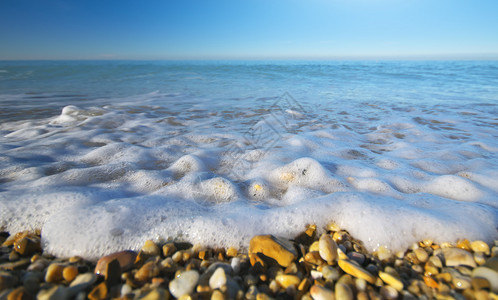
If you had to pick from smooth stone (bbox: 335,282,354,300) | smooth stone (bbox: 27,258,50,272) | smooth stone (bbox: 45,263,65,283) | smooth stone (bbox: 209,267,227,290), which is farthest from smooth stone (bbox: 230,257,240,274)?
smooth stone (bbox: 27,258,50,272)

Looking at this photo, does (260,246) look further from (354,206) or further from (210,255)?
(354,206)

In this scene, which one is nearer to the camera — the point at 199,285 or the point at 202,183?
the point at 199,285

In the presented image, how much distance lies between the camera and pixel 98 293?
1.03m

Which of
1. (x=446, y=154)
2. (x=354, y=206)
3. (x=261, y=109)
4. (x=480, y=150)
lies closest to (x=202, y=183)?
(x=354, y=206)

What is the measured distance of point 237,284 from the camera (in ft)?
3.58

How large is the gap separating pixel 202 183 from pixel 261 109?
3.96m

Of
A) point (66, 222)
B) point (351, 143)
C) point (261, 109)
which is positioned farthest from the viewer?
point (261, 109)

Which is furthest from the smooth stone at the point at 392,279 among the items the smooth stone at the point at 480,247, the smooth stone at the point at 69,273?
the smooth stone at the point at 69,273

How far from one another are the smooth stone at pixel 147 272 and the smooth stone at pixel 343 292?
0.82m

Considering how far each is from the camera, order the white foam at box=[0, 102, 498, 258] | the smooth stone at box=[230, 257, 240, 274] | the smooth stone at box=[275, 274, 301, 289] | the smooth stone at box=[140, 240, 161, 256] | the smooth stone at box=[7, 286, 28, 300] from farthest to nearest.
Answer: the white foam at box=[0, 102, 498, 258]
the smooth stone at box=[140, 240, 161, 256]
the smooth stone at box=[230, 257, 240, 274]
the smooth stone at box=[275, 274, 301, 289]
the smooth stone at box=[7, 286, 28, 300]

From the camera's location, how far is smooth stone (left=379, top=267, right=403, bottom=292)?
3.39 feet

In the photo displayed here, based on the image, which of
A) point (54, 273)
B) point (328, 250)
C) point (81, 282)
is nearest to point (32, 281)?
point (54, 273)

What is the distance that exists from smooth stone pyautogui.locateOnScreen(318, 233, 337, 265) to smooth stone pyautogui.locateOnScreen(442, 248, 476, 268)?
541 millimetres

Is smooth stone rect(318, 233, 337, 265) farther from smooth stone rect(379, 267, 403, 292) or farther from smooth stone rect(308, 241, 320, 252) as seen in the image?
smooth stone rect(379, 267, 403, 292)
